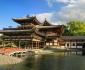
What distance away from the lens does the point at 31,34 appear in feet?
264

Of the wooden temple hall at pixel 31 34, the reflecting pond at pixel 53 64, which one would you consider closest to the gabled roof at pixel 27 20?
the wooden temple hall at pixel 31 34

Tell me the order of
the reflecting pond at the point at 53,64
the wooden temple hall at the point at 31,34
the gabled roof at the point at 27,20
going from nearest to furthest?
1. the reflecting pond at the point at 53,64
2. the wooden temple hall at the point at 31,34
3. the gabled roof at the point at 27,20

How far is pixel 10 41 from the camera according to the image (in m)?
80.9

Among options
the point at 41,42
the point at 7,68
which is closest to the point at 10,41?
the point at 41,42

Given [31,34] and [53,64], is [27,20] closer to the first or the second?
[31,34]

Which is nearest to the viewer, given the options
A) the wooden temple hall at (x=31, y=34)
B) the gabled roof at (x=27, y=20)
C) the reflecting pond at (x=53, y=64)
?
the reflecting pond at (x=53, y=64)

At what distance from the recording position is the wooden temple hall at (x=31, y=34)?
79.9m

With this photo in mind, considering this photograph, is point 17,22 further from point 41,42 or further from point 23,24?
point 41,42

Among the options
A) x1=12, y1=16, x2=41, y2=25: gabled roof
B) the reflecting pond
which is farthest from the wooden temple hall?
the reflecting pond

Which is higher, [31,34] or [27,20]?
[27,20]

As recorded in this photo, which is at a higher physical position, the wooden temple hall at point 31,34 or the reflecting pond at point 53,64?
the wooden temple hall at point 31,34

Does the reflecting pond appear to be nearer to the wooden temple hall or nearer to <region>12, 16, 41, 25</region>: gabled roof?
the wooden temple hall

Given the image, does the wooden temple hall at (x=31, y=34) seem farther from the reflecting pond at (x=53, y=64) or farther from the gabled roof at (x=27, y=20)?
A: the reflecting pond at (x=53, y=64)

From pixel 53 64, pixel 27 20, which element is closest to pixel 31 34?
pixel 27 20
